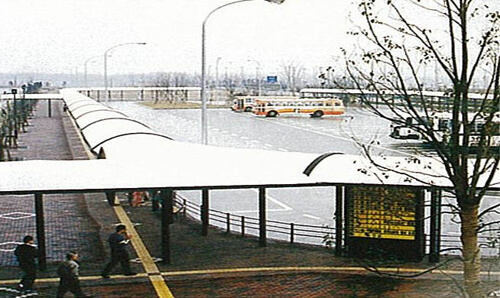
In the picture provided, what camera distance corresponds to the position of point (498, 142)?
161 inches

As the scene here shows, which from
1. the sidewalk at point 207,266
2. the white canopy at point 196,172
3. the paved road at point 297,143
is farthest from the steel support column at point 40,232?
the paved road at point 297,143

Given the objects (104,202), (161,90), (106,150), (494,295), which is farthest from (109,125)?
(161,90)

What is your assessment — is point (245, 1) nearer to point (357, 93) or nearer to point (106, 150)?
point (106, 150)

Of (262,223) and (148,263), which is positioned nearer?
(148,263)

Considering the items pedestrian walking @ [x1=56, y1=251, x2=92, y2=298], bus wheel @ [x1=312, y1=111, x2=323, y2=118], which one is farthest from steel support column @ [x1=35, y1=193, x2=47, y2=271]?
bus wheel @ [x1=312, y1=111, x2=323, y2=118]

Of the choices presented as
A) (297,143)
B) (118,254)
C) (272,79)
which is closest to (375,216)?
(118,254)

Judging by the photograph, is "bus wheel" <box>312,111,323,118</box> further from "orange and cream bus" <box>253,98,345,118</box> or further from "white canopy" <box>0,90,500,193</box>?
"white canopy" <box>0,90,500,193</box>

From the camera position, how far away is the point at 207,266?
8961mm

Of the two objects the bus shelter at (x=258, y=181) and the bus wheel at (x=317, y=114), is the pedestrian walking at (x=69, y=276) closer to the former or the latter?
the bus shelter at (x=258, y=181)

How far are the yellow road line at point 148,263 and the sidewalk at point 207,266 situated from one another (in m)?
0.09

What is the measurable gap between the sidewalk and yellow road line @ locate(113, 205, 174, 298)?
0.29 feet

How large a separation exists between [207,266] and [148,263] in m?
0.81

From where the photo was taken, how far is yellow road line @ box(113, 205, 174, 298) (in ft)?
26.3

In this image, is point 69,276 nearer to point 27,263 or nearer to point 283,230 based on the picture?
point 27,263
